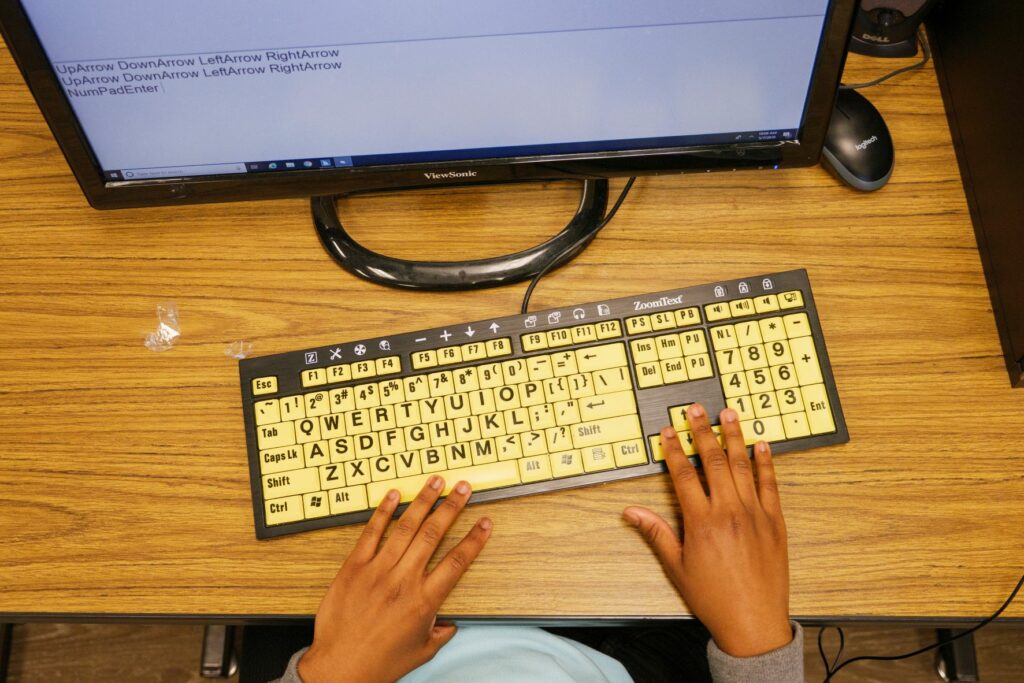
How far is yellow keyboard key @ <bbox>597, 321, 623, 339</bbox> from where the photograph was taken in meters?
0.68

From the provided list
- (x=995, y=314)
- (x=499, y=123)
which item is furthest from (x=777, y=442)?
(x=499, y=123)

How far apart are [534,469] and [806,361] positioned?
0.81 feet

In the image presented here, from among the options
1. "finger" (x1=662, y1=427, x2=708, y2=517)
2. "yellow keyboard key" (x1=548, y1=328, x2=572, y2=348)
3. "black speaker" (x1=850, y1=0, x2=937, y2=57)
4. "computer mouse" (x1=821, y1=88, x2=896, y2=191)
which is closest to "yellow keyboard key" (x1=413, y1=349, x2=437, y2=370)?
"yellow keyboard key" (x1=548, y1=328, x2=572, y2=348)

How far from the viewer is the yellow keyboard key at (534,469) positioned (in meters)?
0.65

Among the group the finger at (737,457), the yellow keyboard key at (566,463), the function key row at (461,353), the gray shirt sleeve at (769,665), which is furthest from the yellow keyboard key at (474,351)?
the gray shirt sleeve at (769,665)

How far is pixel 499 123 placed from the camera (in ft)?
2.12

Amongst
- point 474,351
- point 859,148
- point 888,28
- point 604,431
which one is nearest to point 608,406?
point 604,431

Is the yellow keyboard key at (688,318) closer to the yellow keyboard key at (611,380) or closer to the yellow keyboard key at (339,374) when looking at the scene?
the yellow keyboard key at (611,380)

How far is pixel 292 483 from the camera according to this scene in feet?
2.15

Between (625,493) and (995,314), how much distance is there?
1.23 feet

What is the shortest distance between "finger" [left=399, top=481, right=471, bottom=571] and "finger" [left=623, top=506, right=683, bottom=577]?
0.14m

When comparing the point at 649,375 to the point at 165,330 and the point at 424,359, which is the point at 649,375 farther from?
the point at 165,330

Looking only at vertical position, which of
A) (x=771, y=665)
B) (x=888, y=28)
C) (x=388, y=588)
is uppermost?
(x=888, y=28)

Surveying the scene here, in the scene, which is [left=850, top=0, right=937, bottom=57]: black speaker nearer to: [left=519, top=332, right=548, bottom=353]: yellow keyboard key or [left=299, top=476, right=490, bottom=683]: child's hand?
[left=519, top=332, right=548, bottom=353]: yellow keyboard key
